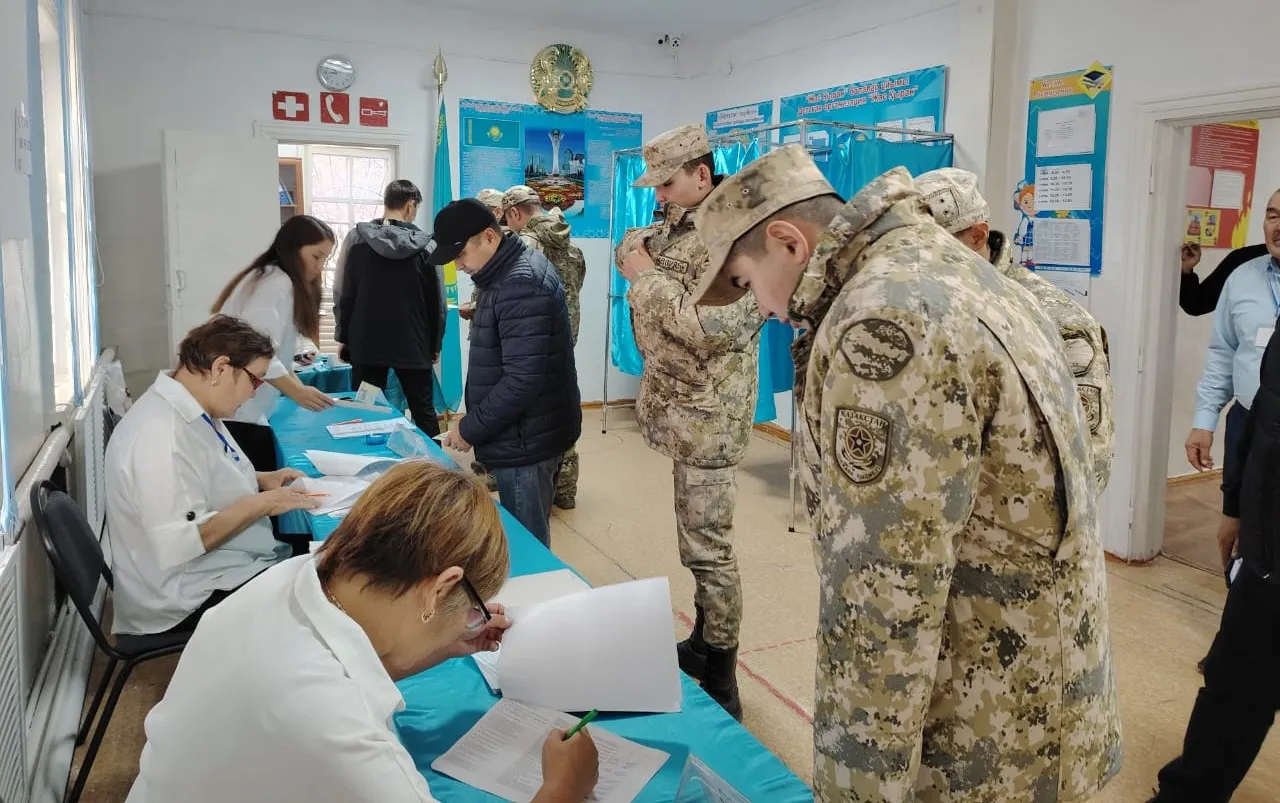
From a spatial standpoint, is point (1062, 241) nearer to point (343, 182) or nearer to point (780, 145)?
point (780, 145)

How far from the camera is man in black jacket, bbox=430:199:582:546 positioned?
2508 mm

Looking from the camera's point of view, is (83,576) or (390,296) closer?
(83,576)

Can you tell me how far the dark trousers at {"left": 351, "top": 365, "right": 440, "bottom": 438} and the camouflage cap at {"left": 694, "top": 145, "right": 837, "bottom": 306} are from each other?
3.43 meters

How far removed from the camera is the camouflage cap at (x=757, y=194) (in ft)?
3.48

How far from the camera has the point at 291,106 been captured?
5617 mm

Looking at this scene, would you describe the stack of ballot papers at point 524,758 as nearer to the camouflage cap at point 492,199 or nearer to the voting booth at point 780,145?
the voting booth at point 780,145

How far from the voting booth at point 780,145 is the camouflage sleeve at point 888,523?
2680 millimetres

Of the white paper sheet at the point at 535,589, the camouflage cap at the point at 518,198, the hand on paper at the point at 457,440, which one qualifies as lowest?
the white paper sheet at the point at 535,589

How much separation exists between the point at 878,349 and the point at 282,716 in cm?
71

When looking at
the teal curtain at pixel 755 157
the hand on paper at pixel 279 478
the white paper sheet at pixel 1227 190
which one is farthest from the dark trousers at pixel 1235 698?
the white paper sheet at pixel 1227 190

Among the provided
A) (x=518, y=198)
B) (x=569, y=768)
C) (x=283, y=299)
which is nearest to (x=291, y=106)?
(x=518, y=198)

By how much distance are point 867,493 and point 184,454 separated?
1.72 m

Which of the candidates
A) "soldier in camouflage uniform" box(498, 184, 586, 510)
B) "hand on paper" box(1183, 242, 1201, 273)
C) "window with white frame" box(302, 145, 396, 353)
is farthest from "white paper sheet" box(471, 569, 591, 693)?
"window with white frame" box(302, 145, 396, 353)

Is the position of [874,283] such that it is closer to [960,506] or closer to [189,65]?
[960,506]
